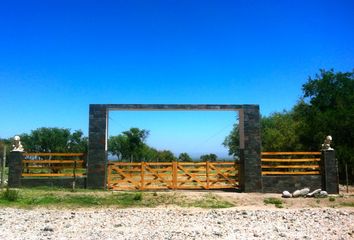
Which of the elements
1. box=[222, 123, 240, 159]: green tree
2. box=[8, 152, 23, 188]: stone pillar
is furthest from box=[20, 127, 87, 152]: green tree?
box=[8, 152, 23, 188]: stone pillar

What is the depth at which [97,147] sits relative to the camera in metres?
16.6

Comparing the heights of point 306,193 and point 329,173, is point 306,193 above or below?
below

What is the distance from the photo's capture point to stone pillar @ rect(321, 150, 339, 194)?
16547 mm

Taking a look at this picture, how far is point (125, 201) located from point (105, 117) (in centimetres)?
489

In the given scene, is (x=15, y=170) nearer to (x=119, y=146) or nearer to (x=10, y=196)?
(x=10, y=196)

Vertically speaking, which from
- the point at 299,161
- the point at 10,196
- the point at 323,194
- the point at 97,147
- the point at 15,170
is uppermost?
the point at 97,147

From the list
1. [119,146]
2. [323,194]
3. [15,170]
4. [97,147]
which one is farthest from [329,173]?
[119,146]

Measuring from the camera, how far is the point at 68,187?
16.4 m

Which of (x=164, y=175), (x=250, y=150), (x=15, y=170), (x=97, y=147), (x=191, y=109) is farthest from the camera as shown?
(x=164, y=175)

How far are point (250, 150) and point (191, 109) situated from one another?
3334mm

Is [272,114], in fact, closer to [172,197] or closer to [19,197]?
[172,197]

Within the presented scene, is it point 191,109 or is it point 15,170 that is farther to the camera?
point 191,109

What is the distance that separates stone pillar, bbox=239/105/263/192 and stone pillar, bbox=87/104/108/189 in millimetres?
6374

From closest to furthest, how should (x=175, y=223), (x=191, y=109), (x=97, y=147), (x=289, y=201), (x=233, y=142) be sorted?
1. (x=175, y=223)
2. (x=289, y=201)
3. (x=97, y=147)
4. (x=191, y=109)
5. (x=233, y=142)
